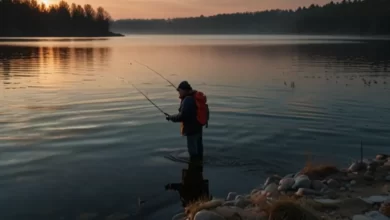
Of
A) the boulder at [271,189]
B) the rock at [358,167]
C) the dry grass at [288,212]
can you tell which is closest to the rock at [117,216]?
the boulder at [271,189]

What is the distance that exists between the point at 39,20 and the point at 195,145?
535 ft

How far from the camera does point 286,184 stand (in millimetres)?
9258

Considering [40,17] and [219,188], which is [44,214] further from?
[40,17]

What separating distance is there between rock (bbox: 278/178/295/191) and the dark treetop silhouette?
492 feet

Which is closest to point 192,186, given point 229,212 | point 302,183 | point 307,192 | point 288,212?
point 302,183

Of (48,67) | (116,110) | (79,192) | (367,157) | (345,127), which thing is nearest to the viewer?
(79,192)

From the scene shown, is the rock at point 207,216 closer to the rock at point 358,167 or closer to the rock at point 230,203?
the rock at point 230,203

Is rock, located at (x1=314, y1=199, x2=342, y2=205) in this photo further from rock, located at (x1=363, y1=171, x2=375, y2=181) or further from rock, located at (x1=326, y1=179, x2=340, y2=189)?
rock, located at (x1=363, y1=171, x2=375, y2=181)

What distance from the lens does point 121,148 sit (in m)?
13.5

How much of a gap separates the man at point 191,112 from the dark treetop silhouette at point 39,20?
482ft

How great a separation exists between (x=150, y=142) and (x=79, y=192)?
4699 mm

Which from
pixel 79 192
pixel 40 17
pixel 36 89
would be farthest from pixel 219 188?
pixel 40 17

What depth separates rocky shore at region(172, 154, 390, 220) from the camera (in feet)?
23.2

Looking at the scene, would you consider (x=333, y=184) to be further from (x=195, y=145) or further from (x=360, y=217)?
(x=195, y=145)
